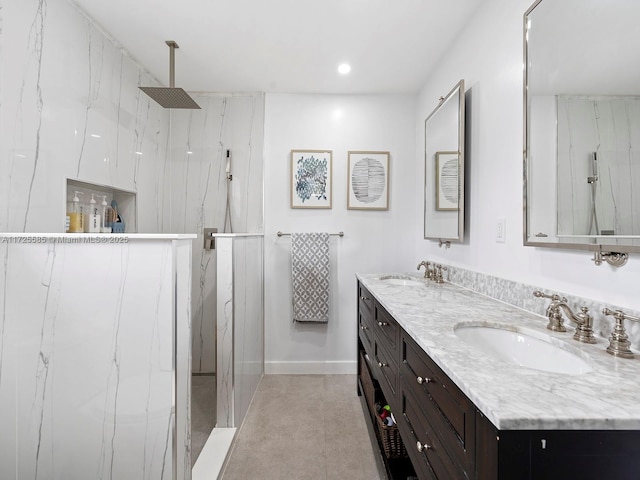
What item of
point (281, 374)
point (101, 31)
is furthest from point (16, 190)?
point (281, 374)

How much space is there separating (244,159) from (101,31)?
1.19 m

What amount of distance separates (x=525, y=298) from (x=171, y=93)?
2272 millimetres

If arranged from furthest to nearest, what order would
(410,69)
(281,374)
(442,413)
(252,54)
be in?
(281,374), (410,69), (252,54), (442,413)

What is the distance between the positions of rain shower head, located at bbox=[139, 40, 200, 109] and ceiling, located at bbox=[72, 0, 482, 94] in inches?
3.1

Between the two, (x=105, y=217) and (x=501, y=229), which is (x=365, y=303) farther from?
(x=105, y=217)

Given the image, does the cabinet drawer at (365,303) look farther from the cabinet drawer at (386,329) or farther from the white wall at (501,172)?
the white wall at (501,172)

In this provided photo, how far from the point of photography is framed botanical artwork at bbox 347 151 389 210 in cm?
257

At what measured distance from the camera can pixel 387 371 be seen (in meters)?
1.37

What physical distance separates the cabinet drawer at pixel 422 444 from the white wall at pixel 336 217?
1.49m

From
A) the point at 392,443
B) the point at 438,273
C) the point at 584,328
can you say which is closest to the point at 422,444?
the point at 584,328

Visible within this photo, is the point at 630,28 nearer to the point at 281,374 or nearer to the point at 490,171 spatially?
the point at 490,171

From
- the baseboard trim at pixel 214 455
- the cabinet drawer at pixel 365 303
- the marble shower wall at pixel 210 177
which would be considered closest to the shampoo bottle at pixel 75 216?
the marble shower wall at pixel 210 177

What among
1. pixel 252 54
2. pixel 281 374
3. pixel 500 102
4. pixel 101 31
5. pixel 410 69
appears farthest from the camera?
pixel 281 374

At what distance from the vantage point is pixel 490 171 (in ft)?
4.90
